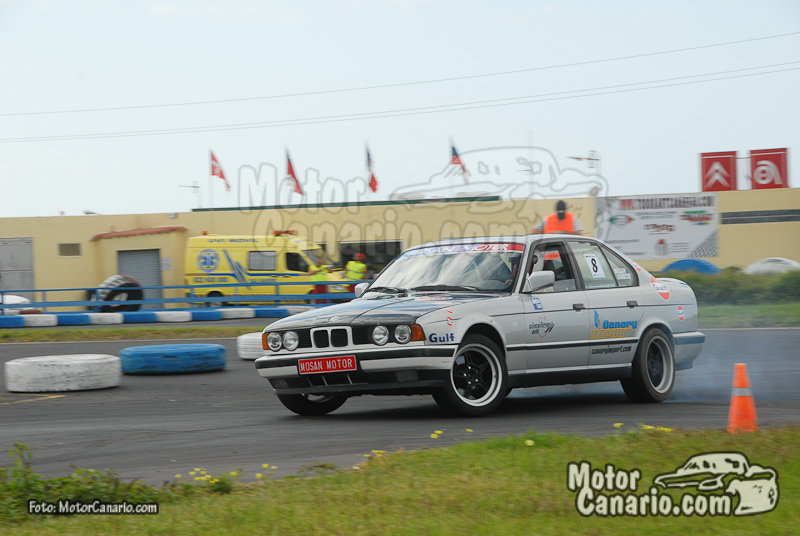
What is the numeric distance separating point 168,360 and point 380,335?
5243 millimetres

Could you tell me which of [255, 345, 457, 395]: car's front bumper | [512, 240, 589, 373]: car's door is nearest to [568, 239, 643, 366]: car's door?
[512, 240, 589, 373]: car's door

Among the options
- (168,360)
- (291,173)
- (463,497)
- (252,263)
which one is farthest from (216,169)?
(463,497)

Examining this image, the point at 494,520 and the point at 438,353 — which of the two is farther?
the point at 438,353

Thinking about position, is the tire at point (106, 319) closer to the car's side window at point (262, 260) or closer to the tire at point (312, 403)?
the car's side window at point (262, 260)

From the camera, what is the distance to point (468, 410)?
7586 millimetres

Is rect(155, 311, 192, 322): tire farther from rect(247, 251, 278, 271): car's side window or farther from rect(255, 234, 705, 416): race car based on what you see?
rect(255, 234, 705, 416): race car

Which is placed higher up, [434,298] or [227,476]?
[434,298]

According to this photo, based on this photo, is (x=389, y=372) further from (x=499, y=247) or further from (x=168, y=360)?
(x=168, y=360)

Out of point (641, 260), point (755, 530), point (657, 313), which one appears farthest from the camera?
point (641, 260)

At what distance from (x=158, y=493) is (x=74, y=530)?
Result: 60 centimetres

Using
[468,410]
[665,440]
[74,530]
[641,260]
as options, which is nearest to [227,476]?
[74,530]

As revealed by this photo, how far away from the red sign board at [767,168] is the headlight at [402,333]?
134ft

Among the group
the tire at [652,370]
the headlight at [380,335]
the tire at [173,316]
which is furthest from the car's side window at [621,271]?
the tire at [173,316]

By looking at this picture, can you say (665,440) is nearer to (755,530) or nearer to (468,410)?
(755,530)
